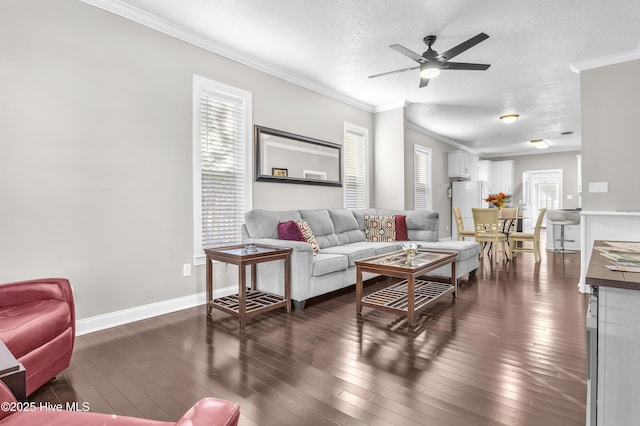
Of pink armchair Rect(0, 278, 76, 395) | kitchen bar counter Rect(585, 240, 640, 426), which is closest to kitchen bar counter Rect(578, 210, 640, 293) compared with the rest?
kitchen bar counter Rect(585, 240, 640, 426)

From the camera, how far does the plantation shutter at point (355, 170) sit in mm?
5715

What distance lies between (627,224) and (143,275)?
506 centimetres

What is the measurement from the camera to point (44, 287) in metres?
2.05

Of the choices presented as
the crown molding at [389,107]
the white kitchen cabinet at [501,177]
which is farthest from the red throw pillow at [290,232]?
the white kitchen cabinet at [501,177]

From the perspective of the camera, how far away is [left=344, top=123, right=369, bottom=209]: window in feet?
18.7

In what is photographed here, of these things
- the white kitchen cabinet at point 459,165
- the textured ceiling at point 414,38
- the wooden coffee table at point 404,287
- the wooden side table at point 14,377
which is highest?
the textured ceiling at point 414,38

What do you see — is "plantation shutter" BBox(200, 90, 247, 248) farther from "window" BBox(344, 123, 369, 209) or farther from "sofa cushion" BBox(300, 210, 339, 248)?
"window" BBox(344, 123, 369, 209)

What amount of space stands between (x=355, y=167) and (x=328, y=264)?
2752mm

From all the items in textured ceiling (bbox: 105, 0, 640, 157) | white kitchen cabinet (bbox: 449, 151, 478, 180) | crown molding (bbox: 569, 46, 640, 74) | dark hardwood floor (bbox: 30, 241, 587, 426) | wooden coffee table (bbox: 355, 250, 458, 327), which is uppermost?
textured ceiling (bbox: 105, 0, 640, 157)

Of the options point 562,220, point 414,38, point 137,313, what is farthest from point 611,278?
point 562,220

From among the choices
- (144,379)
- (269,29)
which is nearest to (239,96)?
(269,29)

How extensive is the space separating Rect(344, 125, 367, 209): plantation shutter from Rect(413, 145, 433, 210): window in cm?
202

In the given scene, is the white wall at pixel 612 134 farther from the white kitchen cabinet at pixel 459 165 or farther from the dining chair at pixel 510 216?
the white kitchen cabinet at pixel 459 165

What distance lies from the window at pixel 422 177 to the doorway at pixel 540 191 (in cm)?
491
